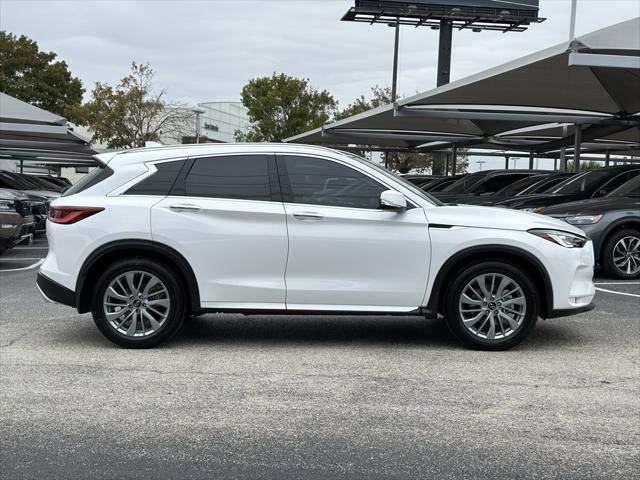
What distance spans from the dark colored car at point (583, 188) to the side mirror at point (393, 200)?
683 centimetres

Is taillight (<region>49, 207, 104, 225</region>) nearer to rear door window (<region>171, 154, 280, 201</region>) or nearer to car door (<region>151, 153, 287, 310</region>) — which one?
car door (<region>151, 153, 287, 310</region>)

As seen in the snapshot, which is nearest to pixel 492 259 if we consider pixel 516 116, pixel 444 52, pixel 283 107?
pixel 516 116

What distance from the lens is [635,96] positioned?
15852 millimetres

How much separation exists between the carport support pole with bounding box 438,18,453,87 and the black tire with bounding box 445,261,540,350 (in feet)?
97.4

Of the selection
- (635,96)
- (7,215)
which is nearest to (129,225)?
(7,215)

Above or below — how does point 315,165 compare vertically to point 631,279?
above

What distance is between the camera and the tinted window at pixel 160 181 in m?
6.21

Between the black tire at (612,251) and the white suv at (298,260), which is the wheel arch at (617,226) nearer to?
the black tire at (612,251)

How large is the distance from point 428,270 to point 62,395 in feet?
9.83

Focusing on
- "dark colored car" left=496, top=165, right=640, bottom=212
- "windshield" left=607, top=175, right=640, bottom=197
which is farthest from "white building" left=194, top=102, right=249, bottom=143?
"windshield" left=607, top=175, right=640, bottom=197

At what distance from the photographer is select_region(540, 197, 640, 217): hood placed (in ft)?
34.1

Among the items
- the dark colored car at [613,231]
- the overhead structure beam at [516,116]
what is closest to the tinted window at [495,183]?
the overhead structure beam at [516,116]

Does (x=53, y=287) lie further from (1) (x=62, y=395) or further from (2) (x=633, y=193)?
(2) (x=633, y=193)

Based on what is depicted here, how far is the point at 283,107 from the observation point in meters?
49.6
